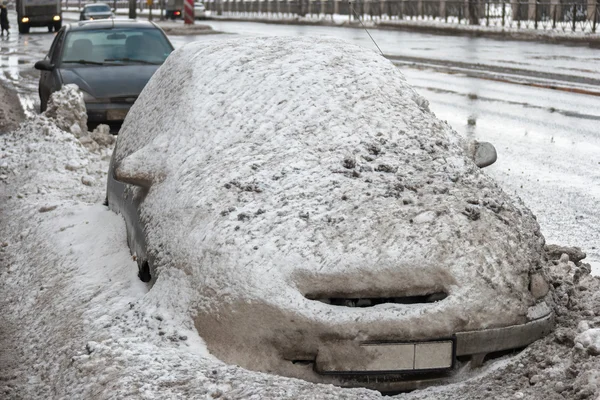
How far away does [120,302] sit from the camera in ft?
14.4

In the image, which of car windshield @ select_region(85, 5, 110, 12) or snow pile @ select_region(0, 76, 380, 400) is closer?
snow pile @ select_region(0, 76, 380, 400)

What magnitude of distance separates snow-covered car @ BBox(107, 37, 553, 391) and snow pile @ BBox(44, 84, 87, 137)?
5041 mm

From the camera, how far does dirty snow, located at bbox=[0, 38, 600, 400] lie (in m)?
3.48

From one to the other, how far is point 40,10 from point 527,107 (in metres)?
33.9

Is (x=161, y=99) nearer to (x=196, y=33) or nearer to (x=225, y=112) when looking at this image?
(x=225, y=112)

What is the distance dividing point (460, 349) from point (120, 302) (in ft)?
5.40

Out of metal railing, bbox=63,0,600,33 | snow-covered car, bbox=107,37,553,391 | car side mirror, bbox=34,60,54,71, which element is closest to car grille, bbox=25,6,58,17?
metal railing, bbox=63,0,600,33

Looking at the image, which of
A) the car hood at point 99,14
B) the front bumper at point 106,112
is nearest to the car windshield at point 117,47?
the front bumper at point 106,112

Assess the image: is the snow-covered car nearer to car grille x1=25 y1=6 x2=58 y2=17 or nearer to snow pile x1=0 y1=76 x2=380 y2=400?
snow pile x1=0 y1=76 x2=380 y2=400

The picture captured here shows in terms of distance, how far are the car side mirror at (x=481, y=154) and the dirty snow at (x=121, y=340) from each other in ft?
2.20

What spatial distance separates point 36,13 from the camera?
43.0 m

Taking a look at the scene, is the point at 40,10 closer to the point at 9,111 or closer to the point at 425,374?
the point at 9,111

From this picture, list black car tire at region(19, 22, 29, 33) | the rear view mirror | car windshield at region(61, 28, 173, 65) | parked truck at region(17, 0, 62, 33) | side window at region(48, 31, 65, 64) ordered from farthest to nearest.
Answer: black car tire at region(19, 22, 29, 33), parked truck at region(17, 0, 62, 33), the rear view mirror, side window at region(48, 31, 65, 64), car windshield at region(61, 28, 173, 65)

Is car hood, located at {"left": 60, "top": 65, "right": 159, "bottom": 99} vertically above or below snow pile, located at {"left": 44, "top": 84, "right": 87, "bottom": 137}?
above
